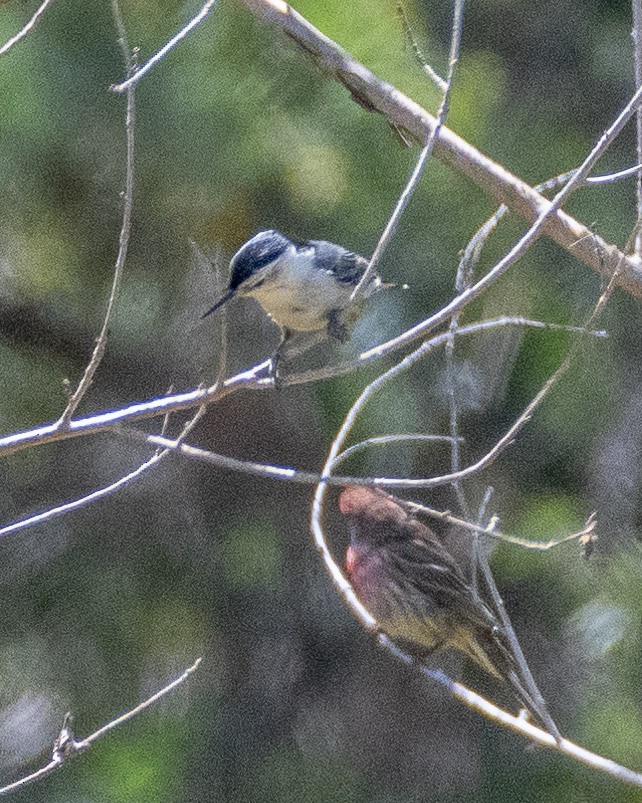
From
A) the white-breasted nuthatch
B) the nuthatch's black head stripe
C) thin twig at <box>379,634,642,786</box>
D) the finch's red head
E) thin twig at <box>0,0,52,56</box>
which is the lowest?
the finch's red head

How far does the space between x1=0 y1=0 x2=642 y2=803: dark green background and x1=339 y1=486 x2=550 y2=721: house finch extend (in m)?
0.11

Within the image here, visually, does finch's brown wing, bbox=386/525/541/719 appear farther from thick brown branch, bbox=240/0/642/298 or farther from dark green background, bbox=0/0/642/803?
thick brown branch, bbox=240/0/642/298

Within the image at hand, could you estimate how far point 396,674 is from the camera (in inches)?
123

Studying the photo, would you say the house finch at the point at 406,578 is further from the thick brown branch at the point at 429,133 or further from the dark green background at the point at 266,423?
the thick brown branch at the point at 429,133

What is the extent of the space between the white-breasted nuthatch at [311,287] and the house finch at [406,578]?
15.4 inches

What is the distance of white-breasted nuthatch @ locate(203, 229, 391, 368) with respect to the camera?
106 inches

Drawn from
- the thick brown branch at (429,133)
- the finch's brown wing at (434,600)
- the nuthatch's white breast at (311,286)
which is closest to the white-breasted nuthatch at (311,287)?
the nuthatch's white breast at (311,286)

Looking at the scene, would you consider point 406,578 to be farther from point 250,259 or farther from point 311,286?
point 250,259

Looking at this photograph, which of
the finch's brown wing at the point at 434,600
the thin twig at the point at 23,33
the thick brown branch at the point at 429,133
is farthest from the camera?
the finch's brown wing at the point at 434,600

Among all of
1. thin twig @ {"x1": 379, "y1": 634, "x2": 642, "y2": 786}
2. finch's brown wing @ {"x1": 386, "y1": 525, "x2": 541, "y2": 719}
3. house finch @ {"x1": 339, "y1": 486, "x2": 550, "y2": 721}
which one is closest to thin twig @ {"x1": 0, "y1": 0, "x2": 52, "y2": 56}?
thin twig @ {"x1": 379, "y1": 634, "x2": 642, "y2": 786}

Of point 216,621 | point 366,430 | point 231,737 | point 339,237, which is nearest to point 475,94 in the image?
point 339,237

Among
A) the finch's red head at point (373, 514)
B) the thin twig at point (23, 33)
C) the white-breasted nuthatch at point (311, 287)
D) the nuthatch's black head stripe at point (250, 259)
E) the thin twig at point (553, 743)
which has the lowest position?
the finch's red head at point (373, 514)

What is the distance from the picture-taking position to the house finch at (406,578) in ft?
9.69

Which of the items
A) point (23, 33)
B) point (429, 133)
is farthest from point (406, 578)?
point (23, 33)
